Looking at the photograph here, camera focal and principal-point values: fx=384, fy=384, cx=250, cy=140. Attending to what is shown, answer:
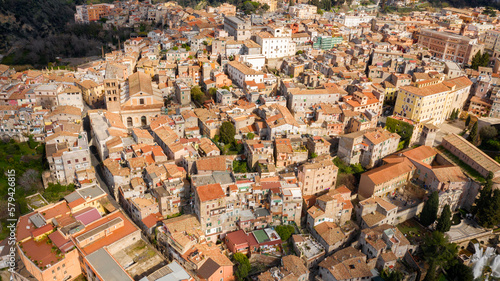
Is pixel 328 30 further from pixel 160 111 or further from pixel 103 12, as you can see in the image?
pixel 103 12

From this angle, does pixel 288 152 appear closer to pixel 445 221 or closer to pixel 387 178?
pixel 387 178

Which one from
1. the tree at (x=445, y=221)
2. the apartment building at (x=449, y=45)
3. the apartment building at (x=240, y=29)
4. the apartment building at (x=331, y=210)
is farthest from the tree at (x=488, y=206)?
the apartment building at (x=240, y=29)

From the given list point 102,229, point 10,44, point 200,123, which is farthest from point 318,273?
point 10,44

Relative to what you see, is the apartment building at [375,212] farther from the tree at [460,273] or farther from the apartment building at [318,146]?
the apartment building at [318,146]

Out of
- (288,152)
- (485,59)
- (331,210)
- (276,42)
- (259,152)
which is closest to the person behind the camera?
(331,210)

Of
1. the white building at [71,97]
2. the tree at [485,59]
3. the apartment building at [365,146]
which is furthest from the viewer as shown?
the tree at [485,59]

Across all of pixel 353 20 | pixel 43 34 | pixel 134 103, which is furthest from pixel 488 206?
pixel 43 34

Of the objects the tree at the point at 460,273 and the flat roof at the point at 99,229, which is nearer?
the flat roof at the point at 99,229

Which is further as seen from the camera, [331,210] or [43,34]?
[43,34]
